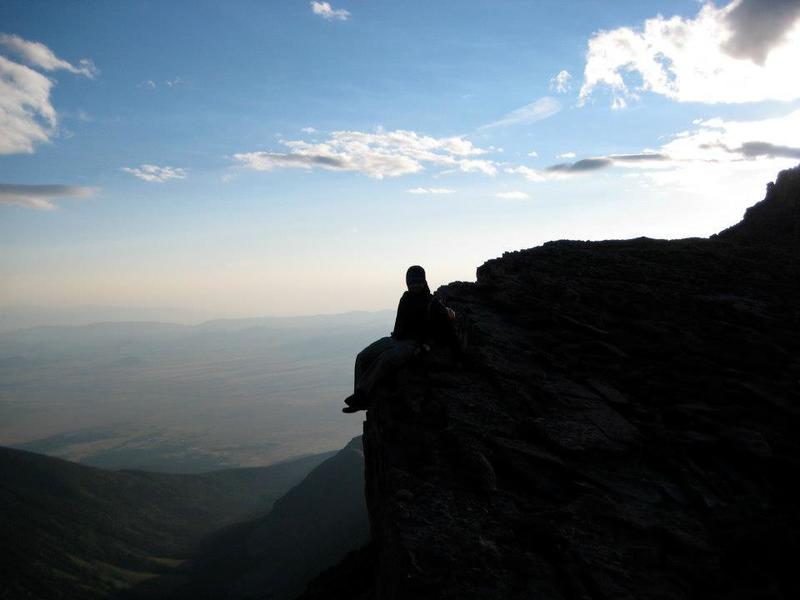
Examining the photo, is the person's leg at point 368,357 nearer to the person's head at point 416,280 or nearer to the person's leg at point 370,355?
the person's leg at point 370,355

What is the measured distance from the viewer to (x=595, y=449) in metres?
11.2

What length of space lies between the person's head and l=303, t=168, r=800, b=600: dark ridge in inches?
93.1

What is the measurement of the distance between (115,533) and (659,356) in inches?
8187

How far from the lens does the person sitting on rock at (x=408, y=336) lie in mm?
12664

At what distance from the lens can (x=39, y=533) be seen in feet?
509

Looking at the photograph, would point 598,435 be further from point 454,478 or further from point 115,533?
point 115,533

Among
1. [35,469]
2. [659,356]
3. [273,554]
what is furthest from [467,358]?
[35,469]

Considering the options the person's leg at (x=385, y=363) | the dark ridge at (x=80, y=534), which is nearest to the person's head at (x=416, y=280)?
the person's leg at (x=385, y=363)

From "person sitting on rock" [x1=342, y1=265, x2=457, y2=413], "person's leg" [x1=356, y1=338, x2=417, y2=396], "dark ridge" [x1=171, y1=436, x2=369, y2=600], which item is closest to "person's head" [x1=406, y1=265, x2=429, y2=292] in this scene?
"person sitting on rock" [x1=342, y1=265, x2=457, y2=413]

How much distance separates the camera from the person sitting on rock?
41.5ft

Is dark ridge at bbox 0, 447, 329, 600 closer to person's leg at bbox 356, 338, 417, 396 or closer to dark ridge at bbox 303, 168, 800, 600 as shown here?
person's leg at bbox 356, 338, 417, 396

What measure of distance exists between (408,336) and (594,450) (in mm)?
5257

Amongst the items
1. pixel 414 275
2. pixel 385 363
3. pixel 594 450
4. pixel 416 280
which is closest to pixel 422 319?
pixel 416 280

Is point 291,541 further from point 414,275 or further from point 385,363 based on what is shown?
point 414,275
